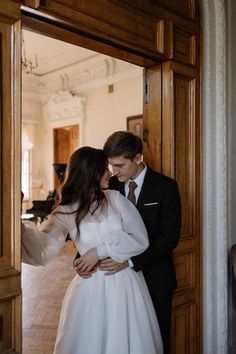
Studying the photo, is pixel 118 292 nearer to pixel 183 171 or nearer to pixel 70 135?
pixel 183 171

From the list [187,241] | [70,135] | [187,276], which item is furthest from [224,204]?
[70,135]

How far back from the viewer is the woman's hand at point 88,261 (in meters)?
1.75

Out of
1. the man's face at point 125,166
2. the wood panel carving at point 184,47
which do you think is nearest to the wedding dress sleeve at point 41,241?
the man's face at point 125,166

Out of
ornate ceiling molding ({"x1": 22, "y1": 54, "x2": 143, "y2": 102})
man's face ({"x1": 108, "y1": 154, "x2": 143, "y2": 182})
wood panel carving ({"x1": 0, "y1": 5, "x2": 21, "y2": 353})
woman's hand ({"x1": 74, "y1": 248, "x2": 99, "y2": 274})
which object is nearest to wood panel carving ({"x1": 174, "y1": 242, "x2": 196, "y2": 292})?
man's face ({"x1": 108, "y1": 154, "x2": 143, "y2": 182})

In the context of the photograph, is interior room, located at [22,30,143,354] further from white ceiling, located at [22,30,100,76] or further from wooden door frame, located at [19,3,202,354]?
wooden door frame, located at [19,3,202,354]

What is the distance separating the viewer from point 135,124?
700 cm

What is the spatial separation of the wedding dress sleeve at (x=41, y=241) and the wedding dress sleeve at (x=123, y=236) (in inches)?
8.8

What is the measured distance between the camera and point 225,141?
100 inches

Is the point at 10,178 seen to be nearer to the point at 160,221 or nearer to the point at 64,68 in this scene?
the point at 160,221

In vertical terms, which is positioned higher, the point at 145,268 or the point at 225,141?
the point at 225,141

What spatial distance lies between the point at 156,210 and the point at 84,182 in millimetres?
543

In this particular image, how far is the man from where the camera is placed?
79.1 inches

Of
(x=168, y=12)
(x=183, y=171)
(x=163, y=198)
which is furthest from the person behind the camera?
(x=183, y=171)

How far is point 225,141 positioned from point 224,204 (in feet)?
1.51
